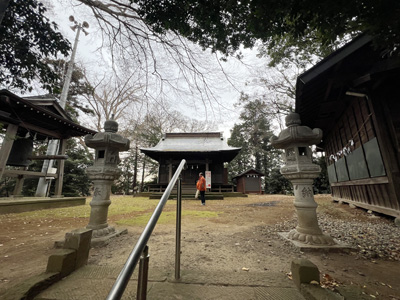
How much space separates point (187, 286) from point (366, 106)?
21.5 feet

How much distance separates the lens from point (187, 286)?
1.67m

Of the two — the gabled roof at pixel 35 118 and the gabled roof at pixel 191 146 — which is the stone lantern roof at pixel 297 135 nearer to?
the gabled roof at pixel 35 118

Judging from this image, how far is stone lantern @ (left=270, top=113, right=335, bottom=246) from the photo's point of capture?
9.46ft

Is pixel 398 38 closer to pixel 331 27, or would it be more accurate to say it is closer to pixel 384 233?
pixel 331 27

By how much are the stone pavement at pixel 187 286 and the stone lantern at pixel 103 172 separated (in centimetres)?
142

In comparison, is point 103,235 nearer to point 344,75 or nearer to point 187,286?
point 187,286

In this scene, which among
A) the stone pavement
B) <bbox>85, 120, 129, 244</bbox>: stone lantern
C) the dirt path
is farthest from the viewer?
<bbox>85, 120, 129, 244</bbox>: stone lantern

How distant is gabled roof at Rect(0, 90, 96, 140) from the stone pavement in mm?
6148

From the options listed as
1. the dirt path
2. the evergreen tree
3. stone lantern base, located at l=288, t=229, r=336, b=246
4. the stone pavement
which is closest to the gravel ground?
the dirt path

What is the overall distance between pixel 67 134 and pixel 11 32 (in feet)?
20.4

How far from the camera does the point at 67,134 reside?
8.53m

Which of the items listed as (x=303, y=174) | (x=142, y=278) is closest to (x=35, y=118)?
(x=142, y=278)

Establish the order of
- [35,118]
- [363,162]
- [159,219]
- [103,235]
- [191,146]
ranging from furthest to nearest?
[191,146], [35,118], [363,162], [159,219], [103,235]

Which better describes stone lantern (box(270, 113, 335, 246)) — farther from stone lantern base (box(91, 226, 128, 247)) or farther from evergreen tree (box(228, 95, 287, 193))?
evergreen tree (box(228, 95, 287, 193))
